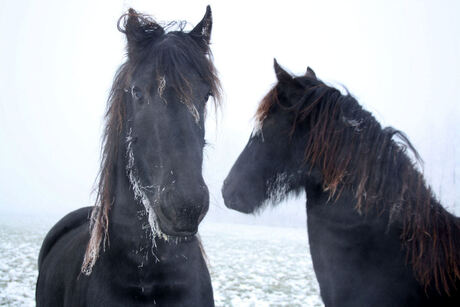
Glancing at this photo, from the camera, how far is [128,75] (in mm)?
2410

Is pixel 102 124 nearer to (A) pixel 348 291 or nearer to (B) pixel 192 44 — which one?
(B) pixel 192 44

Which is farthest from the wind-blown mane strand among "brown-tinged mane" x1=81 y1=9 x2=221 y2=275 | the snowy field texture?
the snowy field texture

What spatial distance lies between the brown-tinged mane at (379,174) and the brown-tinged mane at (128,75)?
815mm

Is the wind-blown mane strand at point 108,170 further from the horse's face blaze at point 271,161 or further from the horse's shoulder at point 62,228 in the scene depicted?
the horse's shoulder at point 62,228

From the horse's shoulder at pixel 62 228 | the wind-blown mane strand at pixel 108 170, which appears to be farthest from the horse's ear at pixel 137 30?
the horse's shoulder at pixel 62 228

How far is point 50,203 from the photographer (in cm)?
5775

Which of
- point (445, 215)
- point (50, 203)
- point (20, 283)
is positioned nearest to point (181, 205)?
point (445, 215)

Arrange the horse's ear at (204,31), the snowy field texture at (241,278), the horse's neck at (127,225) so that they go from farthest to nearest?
the snowy field texture at (241,278) → the horse's ear at (204,31) → the horse's neck at (127,225)

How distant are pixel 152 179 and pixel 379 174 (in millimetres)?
1587

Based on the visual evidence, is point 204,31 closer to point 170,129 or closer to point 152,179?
point 170,129

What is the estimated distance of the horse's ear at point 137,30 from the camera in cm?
252

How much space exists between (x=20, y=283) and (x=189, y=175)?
7904mm

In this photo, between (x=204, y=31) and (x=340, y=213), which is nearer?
(x=340, y=213)

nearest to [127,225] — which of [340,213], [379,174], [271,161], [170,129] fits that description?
[170,129]
